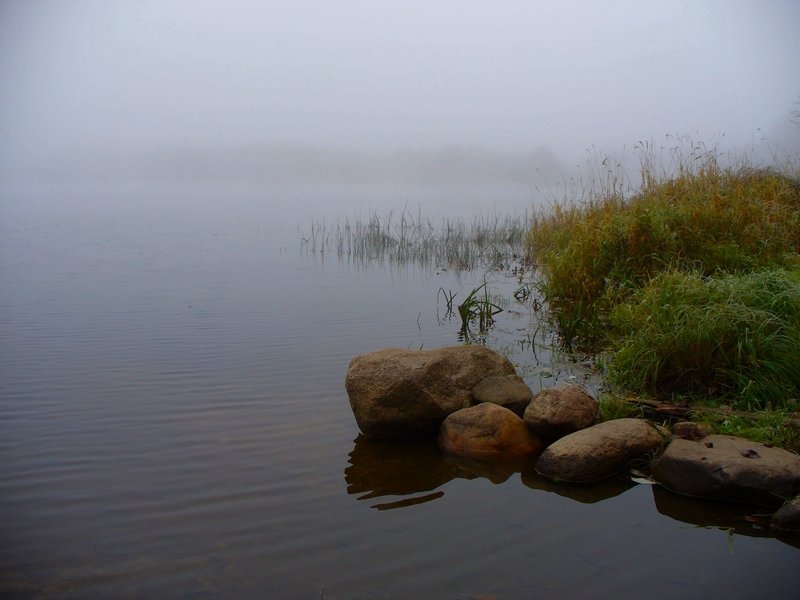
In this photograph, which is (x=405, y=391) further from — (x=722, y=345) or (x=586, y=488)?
(x=722, y=345)

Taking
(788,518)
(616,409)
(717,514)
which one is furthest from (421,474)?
(788,518)

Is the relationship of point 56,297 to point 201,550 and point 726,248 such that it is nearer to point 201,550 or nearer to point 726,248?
point 201,550

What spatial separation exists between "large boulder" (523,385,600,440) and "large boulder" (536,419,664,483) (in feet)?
0.67

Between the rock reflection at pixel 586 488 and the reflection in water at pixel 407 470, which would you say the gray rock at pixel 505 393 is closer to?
the reflection in water at pixel 407 470

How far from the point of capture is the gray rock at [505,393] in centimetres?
470

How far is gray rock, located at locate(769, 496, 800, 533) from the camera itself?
3270 mm

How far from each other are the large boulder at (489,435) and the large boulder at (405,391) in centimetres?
24

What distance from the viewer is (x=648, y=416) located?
15.3 feet

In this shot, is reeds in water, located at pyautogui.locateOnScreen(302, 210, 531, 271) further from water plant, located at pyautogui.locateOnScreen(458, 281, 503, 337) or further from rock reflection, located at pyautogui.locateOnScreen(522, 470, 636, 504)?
rock reflection, located at pyautogui.locateOnScreen(522, 470, 636, 504)

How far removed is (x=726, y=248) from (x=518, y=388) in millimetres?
3736

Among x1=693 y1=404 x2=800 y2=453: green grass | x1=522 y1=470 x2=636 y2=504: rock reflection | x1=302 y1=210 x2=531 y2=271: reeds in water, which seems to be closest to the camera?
x1=522 y1=470 x2=636 y2=504: rock reflection

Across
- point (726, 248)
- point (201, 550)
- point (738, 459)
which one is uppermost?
point (726, 248)

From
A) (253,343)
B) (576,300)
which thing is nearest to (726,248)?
(576,300)

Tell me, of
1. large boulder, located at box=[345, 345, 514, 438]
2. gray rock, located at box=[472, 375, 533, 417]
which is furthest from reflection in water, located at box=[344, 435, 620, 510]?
gray rock, located at box=[472, 375, 533, 417]
